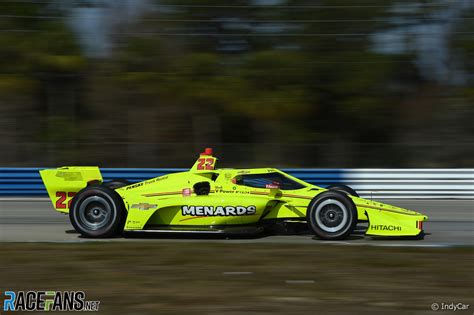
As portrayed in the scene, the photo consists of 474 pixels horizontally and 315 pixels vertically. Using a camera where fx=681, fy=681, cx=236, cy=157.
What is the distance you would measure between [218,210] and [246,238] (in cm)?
64

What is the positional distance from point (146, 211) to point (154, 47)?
1783cm

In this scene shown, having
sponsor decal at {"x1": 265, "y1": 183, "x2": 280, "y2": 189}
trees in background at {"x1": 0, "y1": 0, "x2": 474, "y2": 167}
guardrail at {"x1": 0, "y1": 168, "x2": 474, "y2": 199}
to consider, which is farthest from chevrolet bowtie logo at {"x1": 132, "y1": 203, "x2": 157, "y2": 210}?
trees in background at {"x1": 0, "y1": 0, "x2": 474, "y2": 167}

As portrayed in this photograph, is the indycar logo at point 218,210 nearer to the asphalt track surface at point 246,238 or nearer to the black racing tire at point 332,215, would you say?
the asphalt track surface at point 246,238

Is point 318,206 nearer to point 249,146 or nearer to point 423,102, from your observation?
point 249,146

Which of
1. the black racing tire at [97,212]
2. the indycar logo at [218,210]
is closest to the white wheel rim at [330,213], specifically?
the indycar logo at [218,210]

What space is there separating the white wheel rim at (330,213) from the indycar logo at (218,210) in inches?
37.4

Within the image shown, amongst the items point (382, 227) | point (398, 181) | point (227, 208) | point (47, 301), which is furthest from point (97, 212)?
point (398, 181)

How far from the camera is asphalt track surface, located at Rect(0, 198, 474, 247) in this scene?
9906mm

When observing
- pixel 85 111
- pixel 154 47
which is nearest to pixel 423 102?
pixel 154 47

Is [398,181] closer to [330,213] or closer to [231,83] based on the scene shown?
A: [330,213]

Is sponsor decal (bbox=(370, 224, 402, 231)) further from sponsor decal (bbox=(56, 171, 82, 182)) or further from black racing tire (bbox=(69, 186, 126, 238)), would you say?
sponsor decal (bbox=(56, 171, 82, 182))

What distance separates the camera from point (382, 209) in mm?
9758

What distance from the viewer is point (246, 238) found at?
1022 cm

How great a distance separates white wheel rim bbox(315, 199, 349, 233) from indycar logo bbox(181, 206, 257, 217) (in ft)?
3.12
